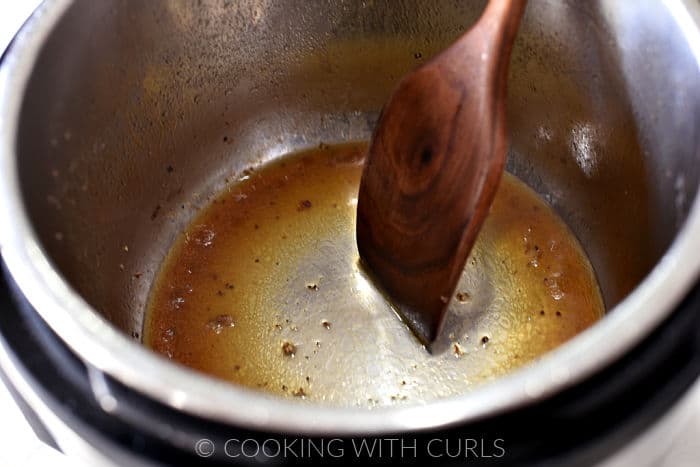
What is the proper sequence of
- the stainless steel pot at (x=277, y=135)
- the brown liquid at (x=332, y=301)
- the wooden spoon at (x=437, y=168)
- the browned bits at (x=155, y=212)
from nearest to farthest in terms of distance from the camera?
the stainless steel pot at (x=277, y=135) → the wooden spoon at (x=437, y=168) → the brown liquid at (x=332, y=301) → the browned bits at (x=155, y=212)

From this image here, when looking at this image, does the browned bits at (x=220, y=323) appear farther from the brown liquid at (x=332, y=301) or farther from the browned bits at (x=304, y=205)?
the browned bits at (x=304, y=205)

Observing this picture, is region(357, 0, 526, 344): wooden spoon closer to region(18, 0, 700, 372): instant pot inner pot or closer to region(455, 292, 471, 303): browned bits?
region(455, 292, 471, 303): browned bits

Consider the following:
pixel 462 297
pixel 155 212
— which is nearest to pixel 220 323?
pixel 155 212

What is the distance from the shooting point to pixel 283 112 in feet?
3.81

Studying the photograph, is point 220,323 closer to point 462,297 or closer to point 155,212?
point 155,212

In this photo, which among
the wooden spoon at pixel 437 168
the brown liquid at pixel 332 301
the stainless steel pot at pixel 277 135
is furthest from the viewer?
the brown liquid at pixel 332 301

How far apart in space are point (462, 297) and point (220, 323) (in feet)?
1.02

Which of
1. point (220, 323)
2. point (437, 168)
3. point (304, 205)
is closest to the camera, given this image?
point (437, 168)

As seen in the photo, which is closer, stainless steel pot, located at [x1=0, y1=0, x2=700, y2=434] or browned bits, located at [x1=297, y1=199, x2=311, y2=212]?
stainless steel pot, located at [x1=0, y1=0, x2=700, y2=434]

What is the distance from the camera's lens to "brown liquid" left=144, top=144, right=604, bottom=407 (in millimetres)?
916

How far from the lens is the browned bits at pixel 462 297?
38.9 inches

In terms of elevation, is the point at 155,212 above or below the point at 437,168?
below

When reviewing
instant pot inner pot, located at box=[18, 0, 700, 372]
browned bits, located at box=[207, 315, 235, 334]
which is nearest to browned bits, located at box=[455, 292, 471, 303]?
instant pot inner pot, located at box=[18, 0, 700, 372]

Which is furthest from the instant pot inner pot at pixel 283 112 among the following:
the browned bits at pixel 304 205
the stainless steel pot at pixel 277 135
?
the browned bits at pixel 304 205
